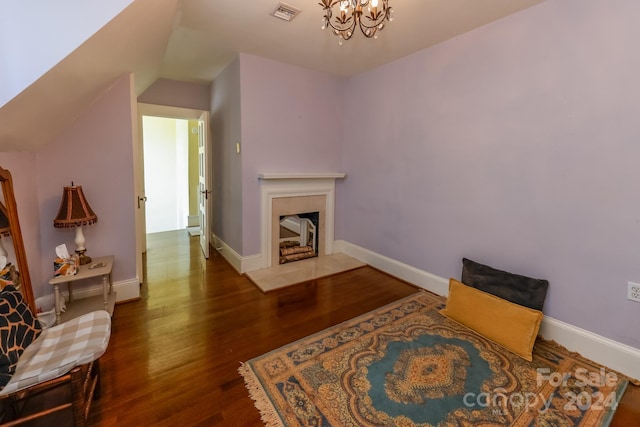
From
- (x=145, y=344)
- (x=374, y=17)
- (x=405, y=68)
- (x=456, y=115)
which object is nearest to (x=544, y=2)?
(x=456, y=115)

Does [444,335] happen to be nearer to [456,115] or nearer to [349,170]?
[456,115]

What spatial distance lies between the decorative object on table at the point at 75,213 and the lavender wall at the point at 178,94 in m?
2.24

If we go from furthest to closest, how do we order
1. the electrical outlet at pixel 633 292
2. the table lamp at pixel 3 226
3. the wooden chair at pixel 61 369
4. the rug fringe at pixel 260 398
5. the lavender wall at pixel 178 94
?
the lavender wall at pixel 178 94 < the electrical outlet at pixel 633 292 < the table lamp at pixel 3 226 < the rug fringe at pixel 260 398 < the wooden chair at pixel 61 369

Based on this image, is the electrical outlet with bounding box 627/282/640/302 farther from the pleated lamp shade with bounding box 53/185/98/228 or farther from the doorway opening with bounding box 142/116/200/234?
the doorway opening with bounding box 142/116/200/234

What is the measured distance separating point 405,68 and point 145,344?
140 inches

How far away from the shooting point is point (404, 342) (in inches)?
83.7

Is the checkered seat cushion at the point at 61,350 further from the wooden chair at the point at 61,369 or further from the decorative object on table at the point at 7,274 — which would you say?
the decorative object on table at the point at 7,274

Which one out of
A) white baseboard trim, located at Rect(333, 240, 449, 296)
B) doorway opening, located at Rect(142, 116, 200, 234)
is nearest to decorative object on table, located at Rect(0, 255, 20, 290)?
white baseboard trim, located at Rect(333, 240, 449, 296)

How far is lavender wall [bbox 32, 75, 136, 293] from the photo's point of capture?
7.62ft

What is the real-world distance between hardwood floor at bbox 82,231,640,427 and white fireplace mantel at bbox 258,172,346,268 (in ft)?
1.95

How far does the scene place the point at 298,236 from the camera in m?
4.11

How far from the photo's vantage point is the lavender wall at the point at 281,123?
130 inches

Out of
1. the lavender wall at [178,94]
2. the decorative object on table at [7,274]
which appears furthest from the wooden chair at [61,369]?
the lavender wall at [178,94]

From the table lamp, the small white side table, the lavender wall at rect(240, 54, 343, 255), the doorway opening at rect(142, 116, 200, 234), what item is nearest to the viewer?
the table lamp
